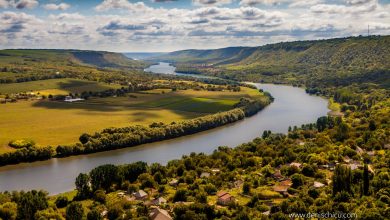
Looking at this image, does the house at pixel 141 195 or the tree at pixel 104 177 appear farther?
the tree at pixel 104 177

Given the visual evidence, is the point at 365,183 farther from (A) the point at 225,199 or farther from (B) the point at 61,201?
(B) the point at 61,201

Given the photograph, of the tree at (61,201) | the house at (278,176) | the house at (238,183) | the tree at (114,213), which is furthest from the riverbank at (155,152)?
the house at (278,176)

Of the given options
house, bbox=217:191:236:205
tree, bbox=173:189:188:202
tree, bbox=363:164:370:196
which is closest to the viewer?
tree, bbox=363:164:370:196

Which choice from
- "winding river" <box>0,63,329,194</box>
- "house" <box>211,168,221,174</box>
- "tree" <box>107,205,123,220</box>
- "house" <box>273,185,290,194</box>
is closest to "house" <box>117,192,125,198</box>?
"tree" <box>107,205,123,220</box>

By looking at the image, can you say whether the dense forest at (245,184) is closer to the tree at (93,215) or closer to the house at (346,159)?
the tree at (93,215)

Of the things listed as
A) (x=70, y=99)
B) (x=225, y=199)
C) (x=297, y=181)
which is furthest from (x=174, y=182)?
(x=70, y=99)

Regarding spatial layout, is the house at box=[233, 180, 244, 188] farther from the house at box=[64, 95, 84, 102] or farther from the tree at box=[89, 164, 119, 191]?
the house at box=[64, 95, 84, 102]
